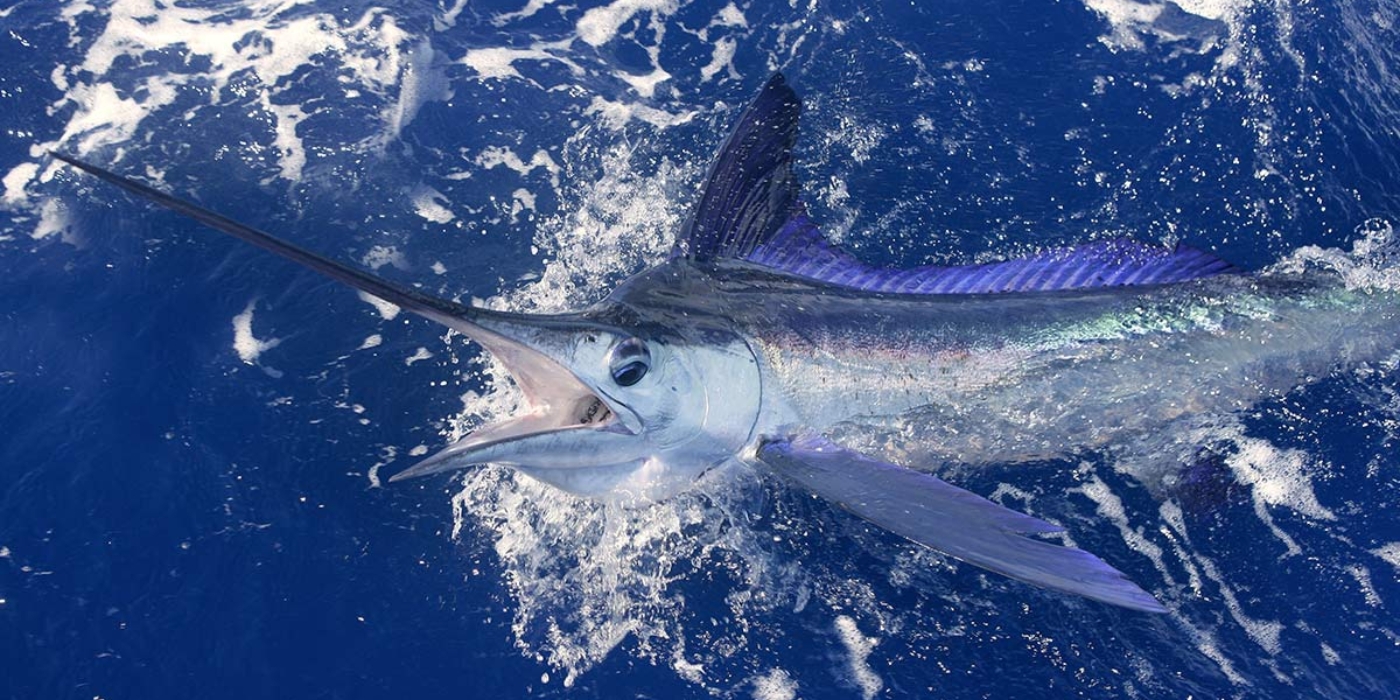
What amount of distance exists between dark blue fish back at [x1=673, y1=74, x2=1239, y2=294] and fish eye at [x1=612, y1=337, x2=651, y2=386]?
0.79 meters

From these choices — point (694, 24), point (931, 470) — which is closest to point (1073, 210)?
point (931, 470)

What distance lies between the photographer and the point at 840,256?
3.67 m

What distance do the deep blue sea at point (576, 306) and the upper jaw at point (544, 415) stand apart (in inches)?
27.8

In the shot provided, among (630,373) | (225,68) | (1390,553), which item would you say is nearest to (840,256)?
(630,373)

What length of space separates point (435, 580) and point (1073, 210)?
3.04m

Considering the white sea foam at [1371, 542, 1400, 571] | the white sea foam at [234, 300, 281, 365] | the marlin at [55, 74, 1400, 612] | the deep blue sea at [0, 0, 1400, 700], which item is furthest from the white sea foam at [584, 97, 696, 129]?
the white sea foam at [1371, 542, 1400, 571]

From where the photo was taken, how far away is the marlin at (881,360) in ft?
9.32

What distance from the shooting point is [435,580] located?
141 inches

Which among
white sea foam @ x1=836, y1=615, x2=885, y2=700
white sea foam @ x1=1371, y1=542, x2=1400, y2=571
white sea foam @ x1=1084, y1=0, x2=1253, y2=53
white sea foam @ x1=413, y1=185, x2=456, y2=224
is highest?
white sea foam @ x1=1084, y1=0, x2=1253, y2=53

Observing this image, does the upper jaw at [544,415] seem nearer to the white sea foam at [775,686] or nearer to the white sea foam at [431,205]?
the white sea foam at [775,686]

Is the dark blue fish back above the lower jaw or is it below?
above

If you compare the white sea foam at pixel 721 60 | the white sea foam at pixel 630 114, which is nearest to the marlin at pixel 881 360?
the white sea foam at pixel 630 114

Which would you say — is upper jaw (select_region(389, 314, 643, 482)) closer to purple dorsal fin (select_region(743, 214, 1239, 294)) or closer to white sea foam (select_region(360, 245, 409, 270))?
purple dorsal fin (select_region(743, 214, 1239, 294))

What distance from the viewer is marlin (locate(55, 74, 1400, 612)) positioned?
112 inches
